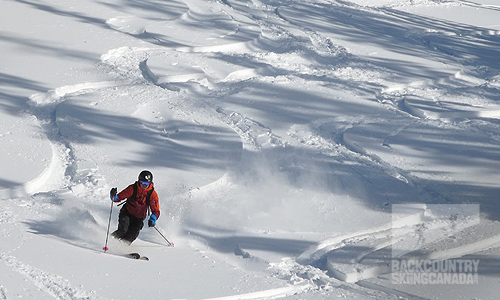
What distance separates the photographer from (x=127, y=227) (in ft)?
23.6

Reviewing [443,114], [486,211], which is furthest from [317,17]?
[486,211]

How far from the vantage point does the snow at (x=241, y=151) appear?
22.0ft

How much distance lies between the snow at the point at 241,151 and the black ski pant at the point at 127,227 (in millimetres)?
147

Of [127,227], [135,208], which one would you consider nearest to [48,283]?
[127,227]

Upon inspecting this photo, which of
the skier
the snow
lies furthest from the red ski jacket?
the snow

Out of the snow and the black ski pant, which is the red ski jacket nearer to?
the black ski pant

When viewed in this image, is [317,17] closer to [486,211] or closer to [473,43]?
[473,43]

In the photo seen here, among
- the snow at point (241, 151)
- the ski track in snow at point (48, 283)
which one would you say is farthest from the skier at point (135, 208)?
the ski track in snow at point (48, 283)

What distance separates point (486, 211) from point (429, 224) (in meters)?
0.92

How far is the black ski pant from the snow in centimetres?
15

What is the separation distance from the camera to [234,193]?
28.0ft

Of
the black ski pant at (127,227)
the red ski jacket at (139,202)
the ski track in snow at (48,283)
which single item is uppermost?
the red ski jacket at (139,202)

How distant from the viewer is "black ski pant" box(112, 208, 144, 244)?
715cm

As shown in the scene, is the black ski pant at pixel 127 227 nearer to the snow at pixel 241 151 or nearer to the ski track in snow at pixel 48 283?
the snow at pixel 241 151
